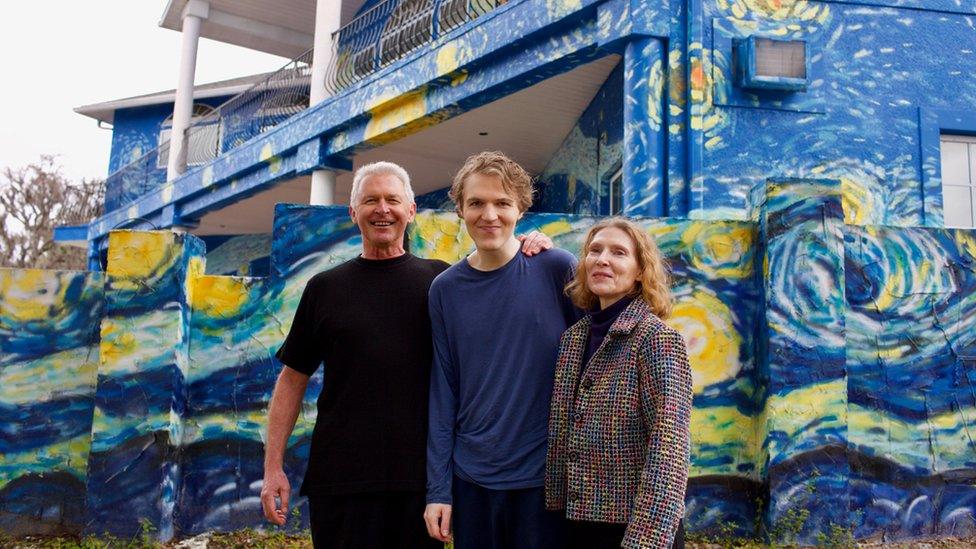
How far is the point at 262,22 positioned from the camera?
556 inches

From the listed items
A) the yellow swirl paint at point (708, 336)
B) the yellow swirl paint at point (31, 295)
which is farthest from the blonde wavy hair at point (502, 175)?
the yellow swirl paint at point (31, 295)

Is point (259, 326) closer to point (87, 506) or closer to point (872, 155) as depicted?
point (87, 506)

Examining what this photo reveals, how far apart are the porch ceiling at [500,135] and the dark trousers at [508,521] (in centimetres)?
572

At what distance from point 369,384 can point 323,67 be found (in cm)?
825

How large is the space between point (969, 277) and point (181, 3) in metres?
12.9

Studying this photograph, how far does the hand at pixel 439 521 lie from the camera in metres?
2.21

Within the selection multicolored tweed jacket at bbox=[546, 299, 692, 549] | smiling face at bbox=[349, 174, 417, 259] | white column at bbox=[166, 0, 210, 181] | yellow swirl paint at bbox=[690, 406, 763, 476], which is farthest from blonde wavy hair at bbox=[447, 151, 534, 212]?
white column at bbox=[166, 0, 210, 181]

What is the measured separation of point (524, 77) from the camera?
23.0ft

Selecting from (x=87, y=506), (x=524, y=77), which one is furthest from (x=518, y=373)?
(x=524, y=77)

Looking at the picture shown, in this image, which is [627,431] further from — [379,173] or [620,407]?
[379,173]

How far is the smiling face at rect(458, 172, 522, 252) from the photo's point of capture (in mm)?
2291

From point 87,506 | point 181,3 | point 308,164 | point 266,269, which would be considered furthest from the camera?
point 266,269

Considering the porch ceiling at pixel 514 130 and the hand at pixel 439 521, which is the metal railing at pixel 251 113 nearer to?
the porch ceiling at pixel 514 130

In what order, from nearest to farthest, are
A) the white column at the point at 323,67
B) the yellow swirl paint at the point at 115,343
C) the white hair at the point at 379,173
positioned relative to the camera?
the white hair at the point at 379,173, the yellow swirl paint at the point at 115,343, the white column at the point at 323,67
